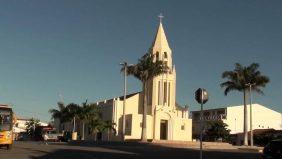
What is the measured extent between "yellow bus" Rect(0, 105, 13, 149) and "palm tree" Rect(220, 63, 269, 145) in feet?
136

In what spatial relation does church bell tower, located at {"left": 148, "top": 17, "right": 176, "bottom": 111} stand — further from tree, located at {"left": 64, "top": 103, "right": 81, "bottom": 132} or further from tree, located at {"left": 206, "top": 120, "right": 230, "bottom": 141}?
tree, located at {"left": 206, "top": 120, "right": 230, "bottom": 141}

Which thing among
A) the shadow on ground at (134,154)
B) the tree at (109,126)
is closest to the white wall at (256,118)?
the tree at (109,126)

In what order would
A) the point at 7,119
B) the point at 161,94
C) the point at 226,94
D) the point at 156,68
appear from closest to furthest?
the point at 7,119
the point at 156,68
the point at 226,94
the point at 161,94

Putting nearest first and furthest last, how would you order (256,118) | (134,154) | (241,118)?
(134,154) < (241,118) < (256,118)

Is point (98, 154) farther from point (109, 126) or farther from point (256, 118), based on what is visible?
point (256, 118)

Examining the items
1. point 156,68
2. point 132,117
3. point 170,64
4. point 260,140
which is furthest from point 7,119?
point 260,140

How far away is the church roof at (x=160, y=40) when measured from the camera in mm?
72938

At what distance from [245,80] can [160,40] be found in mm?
14224

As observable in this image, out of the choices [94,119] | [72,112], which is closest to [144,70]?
[94,119]

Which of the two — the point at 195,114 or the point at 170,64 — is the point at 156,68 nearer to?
the point at 170,64

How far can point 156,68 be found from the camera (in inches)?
2410

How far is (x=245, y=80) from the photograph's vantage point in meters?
66.9

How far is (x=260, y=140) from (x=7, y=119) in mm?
55544

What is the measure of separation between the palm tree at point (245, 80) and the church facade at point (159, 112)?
28.9ft
